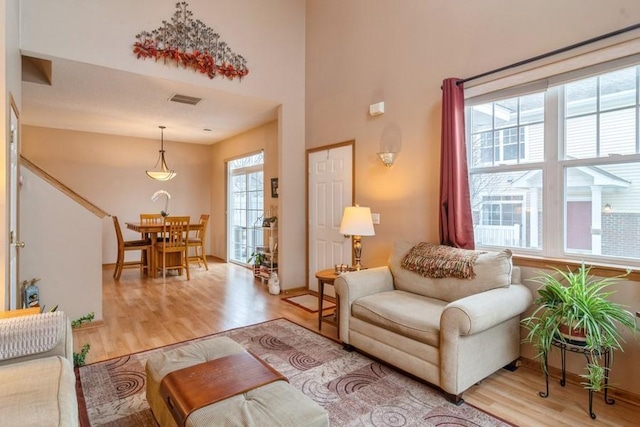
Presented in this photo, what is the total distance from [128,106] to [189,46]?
5.12 ft

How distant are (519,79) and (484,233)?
4.22 ft

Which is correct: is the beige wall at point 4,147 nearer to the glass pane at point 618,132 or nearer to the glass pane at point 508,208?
the glass pane at point 508,208

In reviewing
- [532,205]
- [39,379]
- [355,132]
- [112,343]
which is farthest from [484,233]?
[112,343]

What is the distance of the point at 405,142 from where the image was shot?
3.53 meters

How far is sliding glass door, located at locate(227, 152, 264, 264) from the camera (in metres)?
6.43

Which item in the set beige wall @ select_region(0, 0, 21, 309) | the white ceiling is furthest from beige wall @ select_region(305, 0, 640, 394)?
beige wall @ select_region(0, 0, 21, 309)

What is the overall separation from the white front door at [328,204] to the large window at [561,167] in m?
1.57

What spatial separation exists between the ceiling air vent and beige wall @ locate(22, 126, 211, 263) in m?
2.13

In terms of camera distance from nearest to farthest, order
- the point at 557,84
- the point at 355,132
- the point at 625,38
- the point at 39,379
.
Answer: the point at 39,379 < the point at 625,38 < the point at 557,84 < the point at 355,132

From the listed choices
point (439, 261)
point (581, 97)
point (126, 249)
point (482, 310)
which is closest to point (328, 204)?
point (439, 261)

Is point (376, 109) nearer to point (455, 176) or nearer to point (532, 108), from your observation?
point (455, 176)

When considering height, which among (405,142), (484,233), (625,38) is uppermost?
(625,38)

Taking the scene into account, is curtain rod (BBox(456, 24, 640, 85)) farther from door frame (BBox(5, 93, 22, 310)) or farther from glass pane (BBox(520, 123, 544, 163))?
door frame (BBox(5, 93, 22, 310))

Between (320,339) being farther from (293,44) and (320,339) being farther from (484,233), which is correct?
(293,44)
